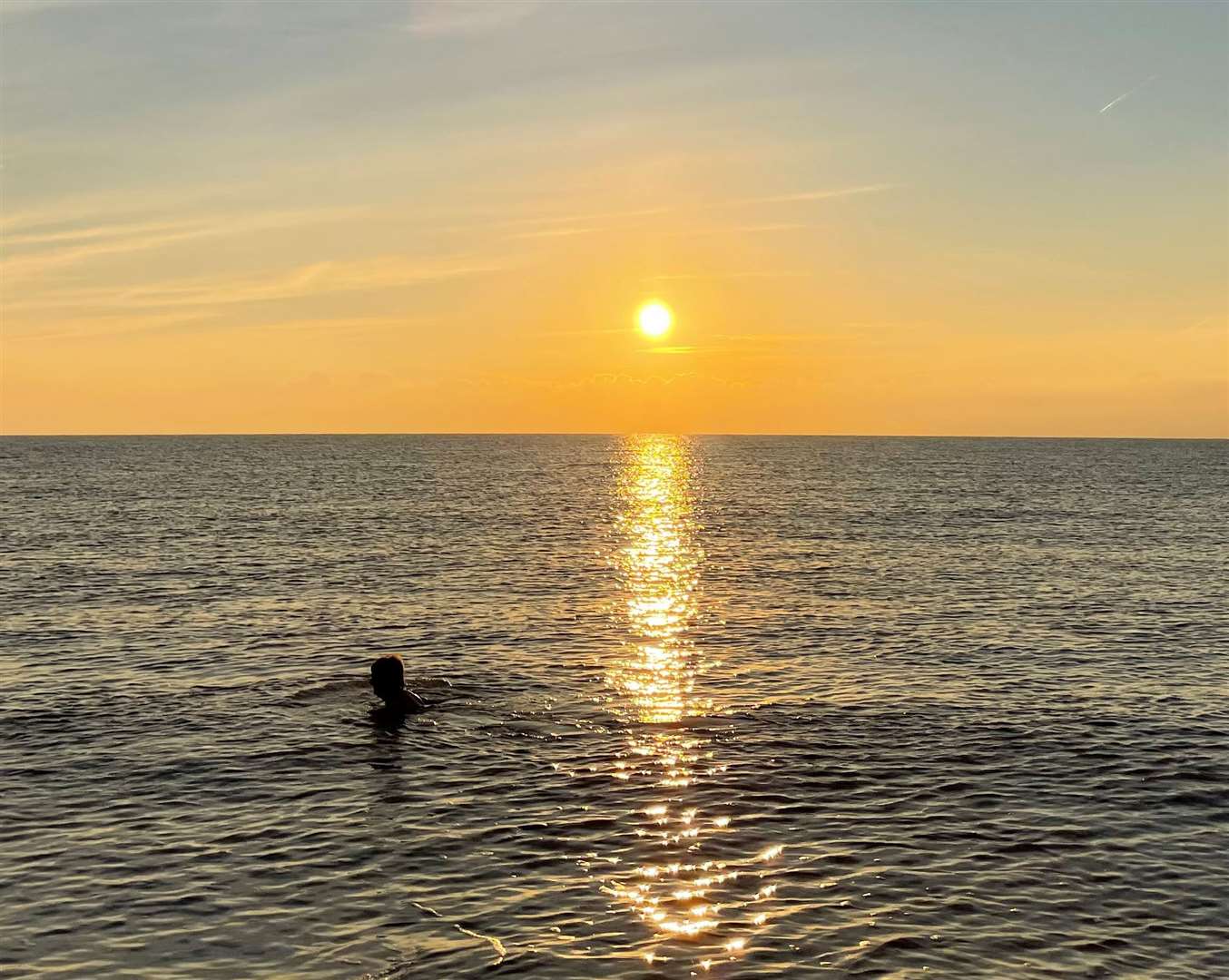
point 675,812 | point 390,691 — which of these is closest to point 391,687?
point 390,691

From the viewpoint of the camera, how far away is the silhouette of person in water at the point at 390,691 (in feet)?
104

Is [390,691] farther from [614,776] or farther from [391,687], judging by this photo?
[614,776]

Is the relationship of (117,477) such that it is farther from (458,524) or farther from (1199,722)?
(1199,722)

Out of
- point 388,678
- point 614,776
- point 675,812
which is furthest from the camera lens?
point 388,678

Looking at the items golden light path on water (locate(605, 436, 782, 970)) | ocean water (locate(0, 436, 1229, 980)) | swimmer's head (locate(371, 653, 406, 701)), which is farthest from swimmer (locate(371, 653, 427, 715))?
golden light path on water (locate(605, 436, 782, 970))

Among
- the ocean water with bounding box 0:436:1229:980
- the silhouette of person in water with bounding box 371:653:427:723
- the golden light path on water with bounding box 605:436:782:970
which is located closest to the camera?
the ocean water with bounding box 0:436:1229:980

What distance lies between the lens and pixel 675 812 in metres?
24.0

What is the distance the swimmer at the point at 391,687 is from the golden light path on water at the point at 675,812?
6123 mm

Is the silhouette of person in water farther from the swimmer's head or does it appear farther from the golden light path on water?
the golden light path on water

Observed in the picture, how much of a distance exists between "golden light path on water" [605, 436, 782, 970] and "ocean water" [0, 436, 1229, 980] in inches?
3.7

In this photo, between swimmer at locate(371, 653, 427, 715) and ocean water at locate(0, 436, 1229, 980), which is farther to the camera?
swimmer at locate(371, 653, 427, 715)

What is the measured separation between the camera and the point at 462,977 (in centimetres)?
1669

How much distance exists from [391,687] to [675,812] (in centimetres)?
1114

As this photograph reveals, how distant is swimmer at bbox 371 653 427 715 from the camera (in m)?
31.8
